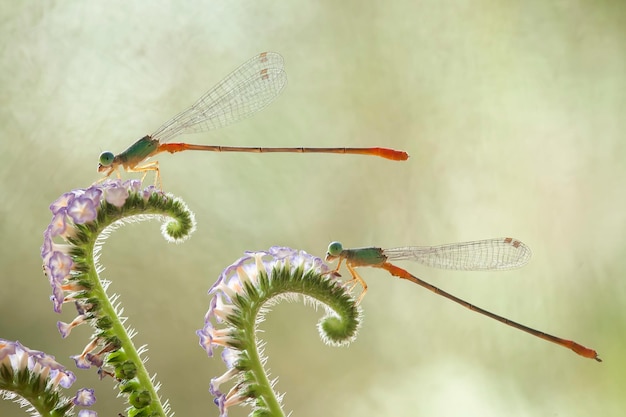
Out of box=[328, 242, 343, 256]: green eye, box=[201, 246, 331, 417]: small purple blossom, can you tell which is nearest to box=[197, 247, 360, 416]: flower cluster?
box=[201, 246, 331, 417]: small purple blossom

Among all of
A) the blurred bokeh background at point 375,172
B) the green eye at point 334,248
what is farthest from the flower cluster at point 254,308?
the blurred bokeh background at point 375,172

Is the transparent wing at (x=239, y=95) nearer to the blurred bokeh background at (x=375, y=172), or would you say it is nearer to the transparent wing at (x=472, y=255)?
the blurred bokeh background at (x=375, y=172)

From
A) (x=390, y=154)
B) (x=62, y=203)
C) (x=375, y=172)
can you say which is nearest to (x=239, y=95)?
(x=390, y=154)

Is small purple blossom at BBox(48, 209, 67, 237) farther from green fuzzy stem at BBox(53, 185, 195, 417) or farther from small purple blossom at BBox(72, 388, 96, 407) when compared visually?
small purple blossom at BBox(72, 388, 96, 407)

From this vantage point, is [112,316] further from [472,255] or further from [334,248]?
[472,255]

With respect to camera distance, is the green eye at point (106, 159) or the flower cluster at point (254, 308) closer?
the flower cluster at point (254, 308)

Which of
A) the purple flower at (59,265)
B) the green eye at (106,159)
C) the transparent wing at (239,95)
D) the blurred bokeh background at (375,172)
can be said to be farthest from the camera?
the blurred bokeh background at (375,172)
